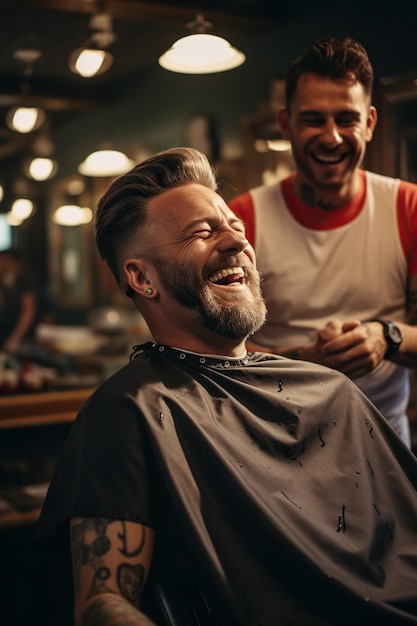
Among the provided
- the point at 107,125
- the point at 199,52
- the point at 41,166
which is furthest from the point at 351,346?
the point at 107,125

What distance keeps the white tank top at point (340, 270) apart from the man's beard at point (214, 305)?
551 mm

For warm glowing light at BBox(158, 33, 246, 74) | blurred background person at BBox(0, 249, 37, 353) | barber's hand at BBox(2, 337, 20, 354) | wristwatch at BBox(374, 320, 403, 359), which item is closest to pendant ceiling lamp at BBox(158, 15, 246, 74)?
warm glowing light at BBox(158, 33, 246, 74)

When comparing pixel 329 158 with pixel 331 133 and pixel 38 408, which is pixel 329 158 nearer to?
pixel 331 133

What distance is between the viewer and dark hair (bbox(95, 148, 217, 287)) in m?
1.90

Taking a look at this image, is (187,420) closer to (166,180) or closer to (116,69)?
(166,180)

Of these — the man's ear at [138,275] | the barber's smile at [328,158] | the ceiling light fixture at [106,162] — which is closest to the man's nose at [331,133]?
the barber's smile at [328,158]

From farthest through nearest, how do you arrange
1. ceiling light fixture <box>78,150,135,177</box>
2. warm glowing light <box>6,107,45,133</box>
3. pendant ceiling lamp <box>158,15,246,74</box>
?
ceiling light fixture <box>78,150,135,177</box>, warm glowing light <box>6,107,45,133</box>, pendant ceiling lamp <box>158,15,246,74</box>

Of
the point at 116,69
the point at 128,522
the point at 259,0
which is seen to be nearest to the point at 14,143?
the point at 116,69

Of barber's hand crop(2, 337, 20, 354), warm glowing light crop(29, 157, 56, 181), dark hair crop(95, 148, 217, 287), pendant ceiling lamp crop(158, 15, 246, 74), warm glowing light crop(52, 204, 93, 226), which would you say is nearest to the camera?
dark hair crop(95, 148, 217, 287)

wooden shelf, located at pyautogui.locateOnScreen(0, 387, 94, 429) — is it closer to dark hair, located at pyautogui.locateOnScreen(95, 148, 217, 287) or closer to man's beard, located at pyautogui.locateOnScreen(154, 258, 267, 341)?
dark hair, located at pyautogui.locateOnScreen(95, 148, 217, 287)

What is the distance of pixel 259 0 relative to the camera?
18.7 feet

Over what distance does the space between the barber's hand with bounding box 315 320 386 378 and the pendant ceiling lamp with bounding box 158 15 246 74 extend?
79.2 inches

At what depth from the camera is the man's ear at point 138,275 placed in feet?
6.14

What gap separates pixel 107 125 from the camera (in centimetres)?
940
